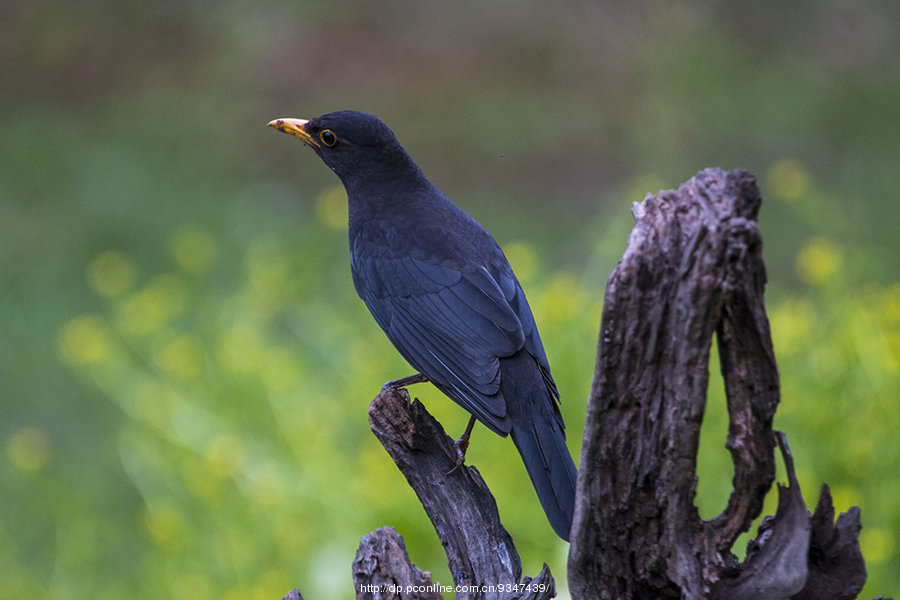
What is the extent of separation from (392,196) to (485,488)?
1132mm

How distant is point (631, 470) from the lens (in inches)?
84.4

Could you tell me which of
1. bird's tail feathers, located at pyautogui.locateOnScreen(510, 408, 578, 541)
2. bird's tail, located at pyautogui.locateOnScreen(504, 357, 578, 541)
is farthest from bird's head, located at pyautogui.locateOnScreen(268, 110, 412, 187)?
bird's tail feathers, located at pyautogui.locateOnScreen(510, 408, 578, 541)

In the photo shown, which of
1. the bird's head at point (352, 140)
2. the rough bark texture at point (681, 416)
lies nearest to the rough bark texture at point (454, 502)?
the rough bark texture at point (681, 416)

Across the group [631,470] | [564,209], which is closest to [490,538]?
[631,470]

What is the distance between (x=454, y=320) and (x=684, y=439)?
1.07 meters

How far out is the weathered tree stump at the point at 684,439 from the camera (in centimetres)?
198

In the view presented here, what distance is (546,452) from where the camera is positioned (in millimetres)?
2602

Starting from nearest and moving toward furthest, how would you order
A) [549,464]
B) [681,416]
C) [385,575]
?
1. [681,416]
2. [385,575]
3. [549,464]

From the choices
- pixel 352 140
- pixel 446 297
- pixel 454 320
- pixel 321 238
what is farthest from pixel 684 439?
pixel 321 238

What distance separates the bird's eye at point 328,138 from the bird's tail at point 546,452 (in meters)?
1.15

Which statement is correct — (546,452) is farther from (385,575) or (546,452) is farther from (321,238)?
(321,238)

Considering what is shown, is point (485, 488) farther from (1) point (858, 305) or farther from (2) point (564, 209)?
(2) point (564, 209)

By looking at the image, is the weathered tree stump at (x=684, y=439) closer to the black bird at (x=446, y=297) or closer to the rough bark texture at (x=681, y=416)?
the rough bark texture at (x=681, y=416)

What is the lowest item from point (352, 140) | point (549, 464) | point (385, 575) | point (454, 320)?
point (385, 575)
